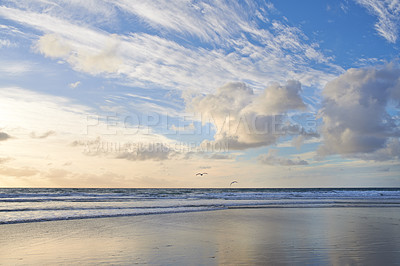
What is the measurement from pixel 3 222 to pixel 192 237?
10204mm

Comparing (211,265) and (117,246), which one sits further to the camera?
(117,246)

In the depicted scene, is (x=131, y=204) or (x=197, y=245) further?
(x=131, y=204)

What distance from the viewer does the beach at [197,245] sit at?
27.0 feet

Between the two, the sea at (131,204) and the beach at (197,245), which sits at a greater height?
the beach at (197,245)

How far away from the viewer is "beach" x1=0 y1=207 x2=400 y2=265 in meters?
8.23

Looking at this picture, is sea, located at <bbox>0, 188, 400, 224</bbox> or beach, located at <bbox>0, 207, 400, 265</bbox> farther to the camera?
sea, located at <bbox>0, 188, 400, 224</bbox>

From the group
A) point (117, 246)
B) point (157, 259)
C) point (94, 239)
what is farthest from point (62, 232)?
point (157, 259)

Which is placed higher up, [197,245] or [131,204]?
[197,245]

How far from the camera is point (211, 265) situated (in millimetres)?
7617

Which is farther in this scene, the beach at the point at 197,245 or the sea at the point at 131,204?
the sea at the point at 131,204

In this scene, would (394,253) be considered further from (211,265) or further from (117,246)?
(117,246)

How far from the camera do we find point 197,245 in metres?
10.3

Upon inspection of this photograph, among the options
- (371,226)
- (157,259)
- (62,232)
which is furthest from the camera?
(371,226)

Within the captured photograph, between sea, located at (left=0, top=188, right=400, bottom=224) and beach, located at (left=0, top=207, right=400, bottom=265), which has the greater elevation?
beach, located at (left=0, top=207, right=400, bottom=265)
